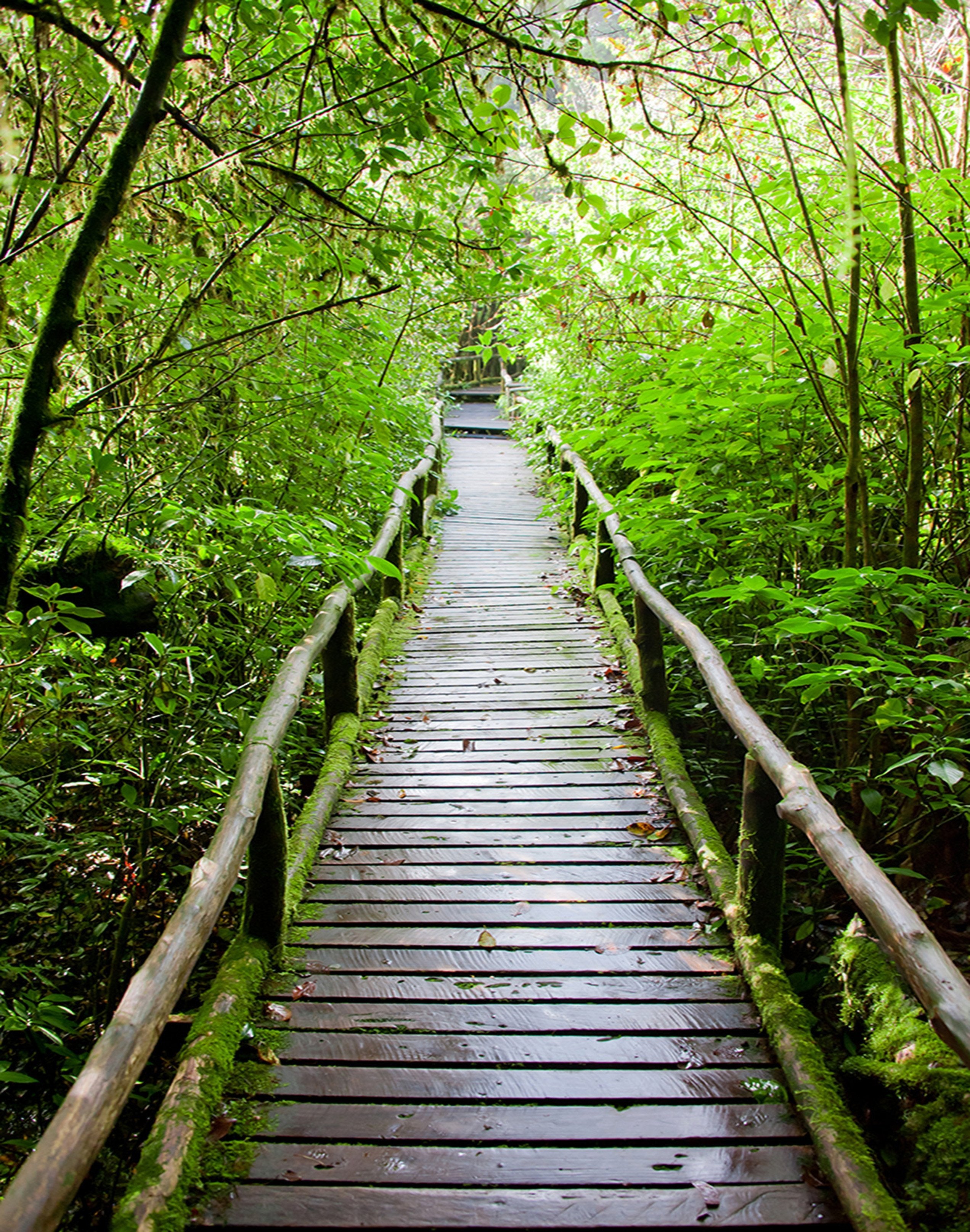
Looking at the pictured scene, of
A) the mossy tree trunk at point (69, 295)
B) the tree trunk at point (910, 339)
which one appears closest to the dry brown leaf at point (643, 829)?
the tree trunk at point (910, 339)

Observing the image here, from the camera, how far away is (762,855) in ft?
9.02

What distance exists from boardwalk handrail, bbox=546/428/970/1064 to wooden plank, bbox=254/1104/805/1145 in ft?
2.39

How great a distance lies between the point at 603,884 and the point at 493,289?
2732 mm

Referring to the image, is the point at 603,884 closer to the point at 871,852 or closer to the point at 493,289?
the point at 871,852

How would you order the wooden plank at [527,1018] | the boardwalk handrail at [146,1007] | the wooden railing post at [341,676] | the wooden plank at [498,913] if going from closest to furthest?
1. the boardwalk handrail at [146,1007]
2. the wooden plank at [527,1018]
3. the wooden plank at [498,913]
4. the wooden railing post at [341,676]

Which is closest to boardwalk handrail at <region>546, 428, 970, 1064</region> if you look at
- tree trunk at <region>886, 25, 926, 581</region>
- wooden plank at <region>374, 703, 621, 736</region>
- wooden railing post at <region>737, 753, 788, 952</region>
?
wooden railing post at <region>737, 753, 788, 952</region>

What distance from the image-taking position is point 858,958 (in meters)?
2.72

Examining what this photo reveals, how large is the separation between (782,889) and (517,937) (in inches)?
38.1

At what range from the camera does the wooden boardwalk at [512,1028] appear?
205 centimetres

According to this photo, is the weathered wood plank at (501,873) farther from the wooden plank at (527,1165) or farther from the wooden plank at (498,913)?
the wooden plank at (527,1165)

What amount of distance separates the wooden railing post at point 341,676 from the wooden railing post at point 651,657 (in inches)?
62.6

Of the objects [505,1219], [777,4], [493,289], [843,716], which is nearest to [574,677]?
[843,716]

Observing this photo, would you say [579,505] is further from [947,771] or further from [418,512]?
[947,771]

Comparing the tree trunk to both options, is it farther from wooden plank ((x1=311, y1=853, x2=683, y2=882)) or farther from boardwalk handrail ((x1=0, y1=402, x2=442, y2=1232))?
boardwalk handrail ((x1=0, y1=402, x2=442, y2=1232))
